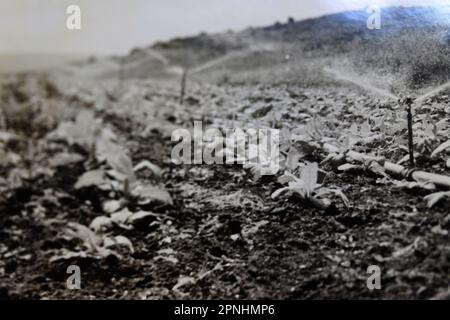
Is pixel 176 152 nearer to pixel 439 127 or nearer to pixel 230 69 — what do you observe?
pixel 230 69

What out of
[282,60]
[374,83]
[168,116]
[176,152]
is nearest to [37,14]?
[168,116]

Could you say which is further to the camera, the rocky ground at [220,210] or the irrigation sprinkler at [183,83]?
the irrigation sprinkler at [183,83]

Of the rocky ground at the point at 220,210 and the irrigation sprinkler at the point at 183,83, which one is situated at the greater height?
the irrigation sprinkler at the point at 183,83

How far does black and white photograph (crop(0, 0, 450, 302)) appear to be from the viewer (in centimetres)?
259

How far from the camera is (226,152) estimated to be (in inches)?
128

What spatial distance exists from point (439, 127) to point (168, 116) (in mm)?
1921

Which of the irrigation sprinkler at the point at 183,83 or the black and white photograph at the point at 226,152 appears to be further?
the irrigation sprinkler at the point at 183,83

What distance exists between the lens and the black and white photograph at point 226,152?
8.50ft

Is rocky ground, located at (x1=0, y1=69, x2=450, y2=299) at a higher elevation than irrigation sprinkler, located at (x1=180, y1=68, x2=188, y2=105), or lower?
lower

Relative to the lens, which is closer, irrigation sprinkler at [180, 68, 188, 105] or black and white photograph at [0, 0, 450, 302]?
black and white photograph at [0, 0, 450, 302]

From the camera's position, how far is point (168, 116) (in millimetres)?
3820

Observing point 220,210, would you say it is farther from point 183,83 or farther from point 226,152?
point 183,83
